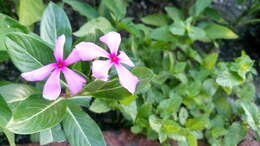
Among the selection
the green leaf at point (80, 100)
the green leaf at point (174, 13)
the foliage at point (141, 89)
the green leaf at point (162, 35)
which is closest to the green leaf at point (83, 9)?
the foliage at point (141, 89)

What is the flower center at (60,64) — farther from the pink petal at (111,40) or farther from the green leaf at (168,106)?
the green leaf at (168,106)

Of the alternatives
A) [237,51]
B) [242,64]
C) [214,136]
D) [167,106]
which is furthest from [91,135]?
[237,51]

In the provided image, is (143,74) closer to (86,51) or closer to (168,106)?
(86,51)

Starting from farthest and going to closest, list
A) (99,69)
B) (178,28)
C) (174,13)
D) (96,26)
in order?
(174,13)
(178,28)
(96,26)
(99,69)

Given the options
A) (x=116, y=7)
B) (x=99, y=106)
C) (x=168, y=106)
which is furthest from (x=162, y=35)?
(x=99, y=106)

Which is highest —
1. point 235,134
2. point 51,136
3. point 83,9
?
point 83,9

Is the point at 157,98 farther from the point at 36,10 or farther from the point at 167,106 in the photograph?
the point at 36,10

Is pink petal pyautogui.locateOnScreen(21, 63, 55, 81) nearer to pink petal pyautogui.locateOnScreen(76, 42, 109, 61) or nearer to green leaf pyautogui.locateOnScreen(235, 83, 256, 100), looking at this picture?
pink petal pyautogui.locateOnScreen(76, 42, 109, 61)
